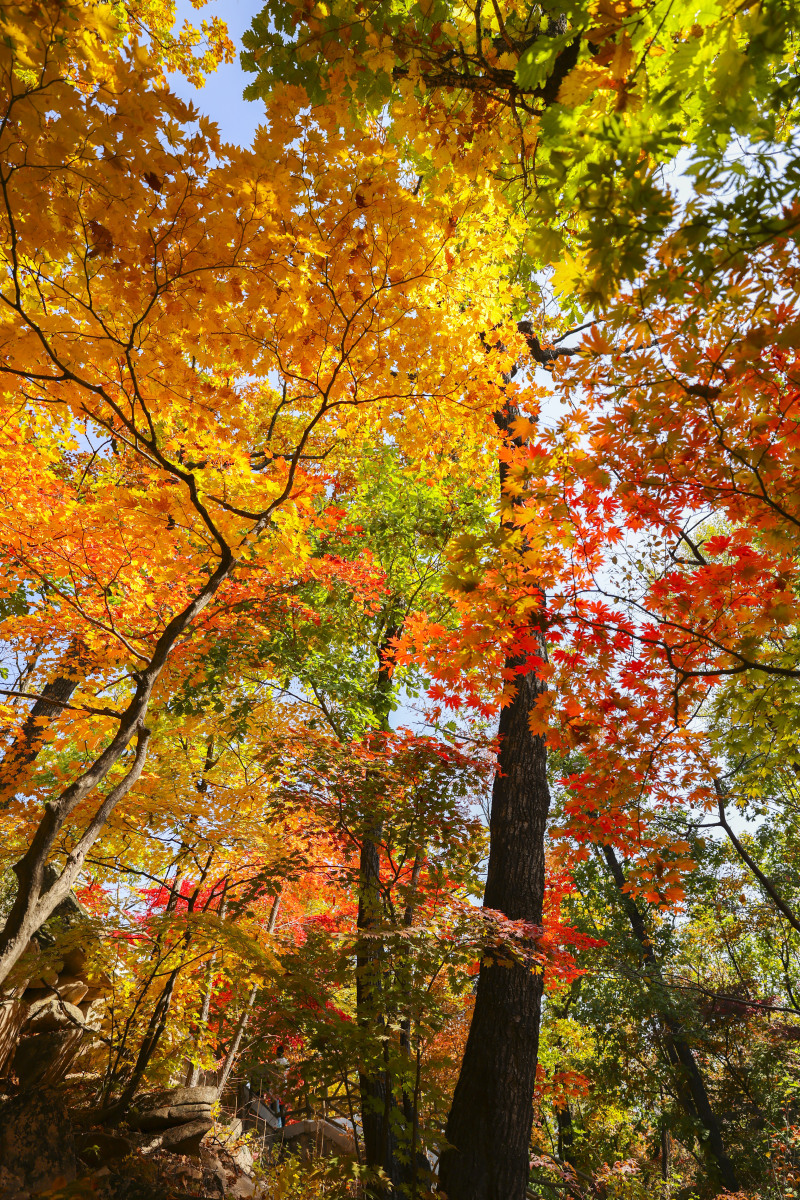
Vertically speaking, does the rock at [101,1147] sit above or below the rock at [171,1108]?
below

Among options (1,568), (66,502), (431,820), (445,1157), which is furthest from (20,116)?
(1,568)

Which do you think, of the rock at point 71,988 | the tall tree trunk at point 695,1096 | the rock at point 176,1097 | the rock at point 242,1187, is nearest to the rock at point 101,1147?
the rock at point 176,1097

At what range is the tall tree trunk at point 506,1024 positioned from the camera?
318 centimetres

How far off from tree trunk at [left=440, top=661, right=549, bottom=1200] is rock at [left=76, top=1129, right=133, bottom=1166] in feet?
9.36

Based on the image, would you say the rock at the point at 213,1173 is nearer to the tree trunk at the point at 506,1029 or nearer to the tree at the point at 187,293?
the tree trunk at the point at 506,1029

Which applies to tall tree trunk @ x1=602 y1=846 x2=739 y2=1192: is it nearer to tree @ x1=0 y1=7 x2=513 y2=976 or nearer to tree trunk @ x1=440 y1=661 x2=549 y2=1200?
tree trunk @ x1=440 y1=661 x2=549 y2=1200

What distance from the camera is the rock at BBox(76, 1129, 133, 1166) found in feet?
14.0

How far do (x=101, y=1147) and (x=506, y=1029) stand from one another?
3512 millimetres

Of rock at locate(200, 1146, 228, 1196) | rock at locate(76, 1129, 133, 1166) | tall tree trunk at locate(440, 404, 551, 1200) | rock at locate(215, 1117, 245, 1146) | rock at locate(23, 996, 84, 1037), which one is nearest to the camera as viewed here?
tall tree trunk at locate(440, 404, 551, 1200)

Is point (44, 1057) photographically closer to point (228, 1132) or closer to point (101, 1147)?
point (101, 1147)

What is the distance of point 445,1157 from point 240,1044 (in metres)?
5.55

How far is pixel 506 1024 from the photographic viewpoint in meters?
3.48

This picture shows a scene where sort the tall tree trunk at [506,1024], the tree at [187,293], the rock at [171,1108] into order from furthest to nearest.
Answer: the rock at [171,1108] < the tall tree trunk at [506,1024] < the tree at [187,293]

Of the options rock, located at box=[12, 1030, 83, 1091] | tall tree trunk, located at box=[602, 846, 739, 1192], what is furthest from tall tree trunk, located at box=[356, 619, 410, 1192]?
tall tree trunk, located at box=[602, 846, 739, 1192]
